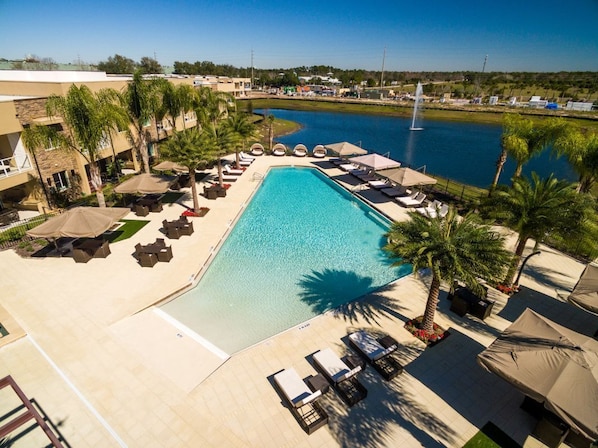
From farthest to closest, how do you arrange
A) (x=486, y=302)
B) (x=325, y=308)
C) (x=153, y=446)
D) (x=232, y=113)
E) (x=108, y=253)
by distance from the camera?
1. (x=232, y=113)
2. (x=108, y=253)
3. (x=325, y=308)
4. (x=486, y=302)
5. (x=153, y=446)

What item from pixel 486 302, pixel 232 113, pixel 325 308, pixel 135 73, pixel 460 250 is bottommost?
pixel 325 308

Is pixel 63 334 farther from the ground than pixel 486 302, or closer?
closer

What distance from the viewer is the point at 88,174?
24.1 m

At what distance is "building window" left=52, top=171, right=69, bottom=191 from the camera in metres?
21.4

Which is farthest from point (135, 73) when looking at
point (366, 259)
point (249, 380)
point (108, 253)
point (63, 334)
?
point (249, 380)

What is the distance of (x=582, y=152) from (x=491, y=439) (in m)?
16.6

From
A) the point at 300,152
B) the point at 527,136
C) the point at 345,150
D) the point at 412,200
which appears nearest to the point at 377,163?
the point at 412,200

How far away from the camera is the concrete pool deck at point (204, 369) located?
8.19 metres

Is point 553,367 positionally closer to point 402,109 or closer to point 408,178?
point 408,178

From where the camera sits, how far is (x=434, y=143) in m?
53.6

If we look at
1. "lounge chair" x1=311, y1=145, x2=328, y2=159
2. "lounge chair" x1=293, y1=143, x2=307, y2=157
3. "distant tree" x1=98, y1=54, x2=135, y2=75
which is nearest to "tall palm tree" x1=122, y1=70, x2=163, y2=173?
"lounge chair" x1=293, y1=143, x2=307, y2=157

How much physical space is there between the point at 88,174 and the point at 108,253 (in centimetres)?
1150

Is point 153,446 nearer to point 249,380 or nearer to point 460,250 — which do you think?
point 249,380

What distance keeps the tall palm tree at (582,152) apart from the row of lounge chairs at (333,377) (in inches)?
603
